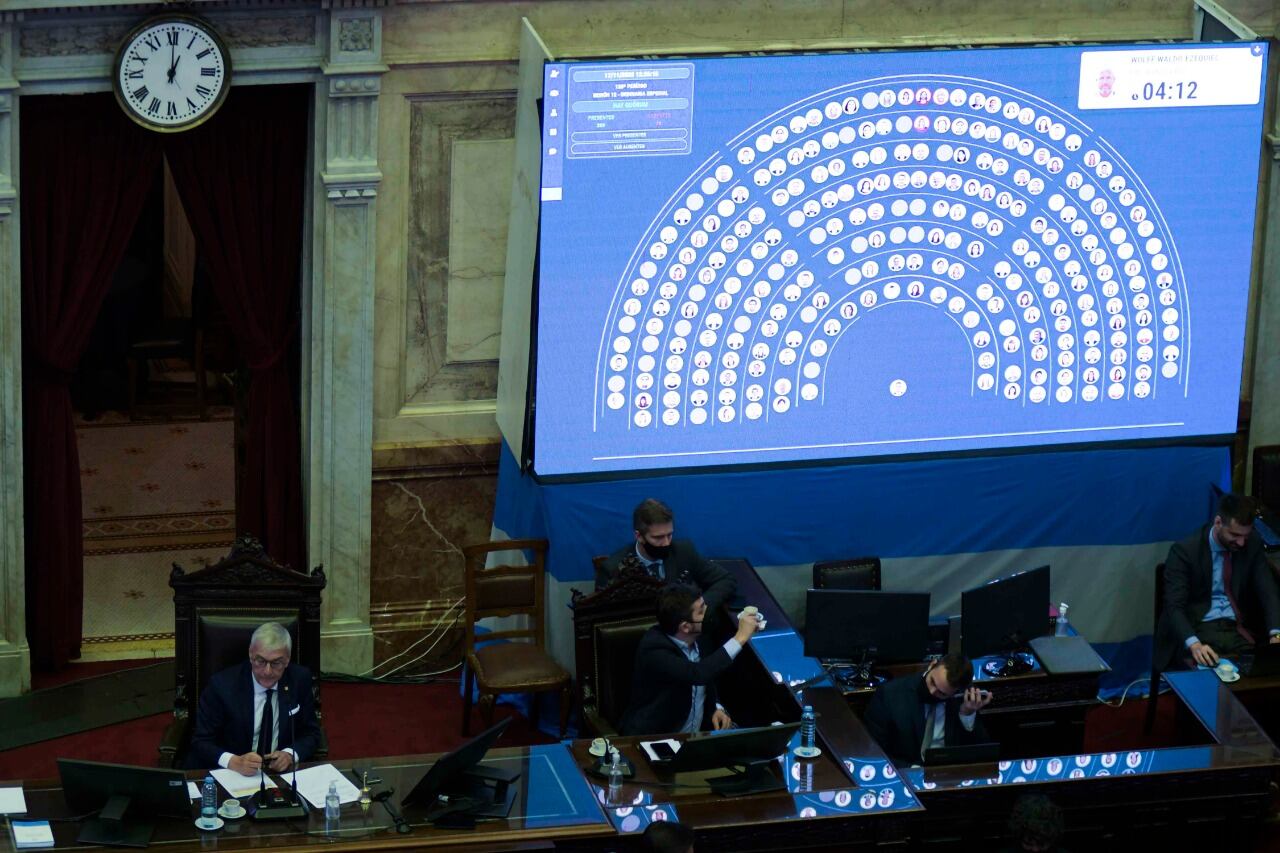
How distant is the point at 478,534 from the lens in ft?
29.2

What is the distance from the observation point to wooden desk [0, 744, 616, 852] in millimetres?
6078

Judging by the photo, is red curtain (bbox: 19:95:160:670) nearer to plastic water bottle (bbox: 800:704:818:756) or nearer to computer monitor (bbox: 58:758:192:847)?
computer monitor (bbox: 58:758:192:847)

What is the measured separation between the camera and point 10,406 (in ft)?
27.0

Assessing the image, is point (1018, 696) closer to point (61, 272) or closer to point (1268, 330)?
point (1268, 330)

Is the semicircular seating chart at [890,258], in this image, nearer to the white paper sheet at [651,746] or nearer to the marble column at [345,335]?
the marble column at [345,335]

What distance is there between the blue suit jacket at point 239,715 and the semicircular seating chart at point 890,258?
1.98 meters

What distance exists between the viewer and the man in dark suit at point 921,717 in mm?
7035

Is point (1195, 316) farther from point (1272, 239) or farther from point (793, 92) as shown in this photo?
point (793, 92)

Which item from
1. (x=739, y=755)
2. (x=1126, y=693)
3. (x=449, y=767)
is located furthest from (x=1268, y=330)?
(x=449, y=767)

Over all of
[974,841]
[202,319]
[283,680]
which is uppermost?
[202,319]

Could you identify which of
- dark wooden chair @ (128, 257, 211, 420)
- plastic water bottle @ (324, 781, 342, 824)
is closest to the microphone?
plastic water bottle @ (324, 781, 342, 824)

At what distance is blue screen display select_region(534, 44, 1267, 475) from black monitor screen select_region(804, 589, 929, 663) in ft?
3.74

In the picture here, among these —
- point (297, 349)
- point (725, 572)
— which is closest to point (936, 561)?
point (725, 572)

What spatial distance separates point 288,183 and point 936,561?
328cm
